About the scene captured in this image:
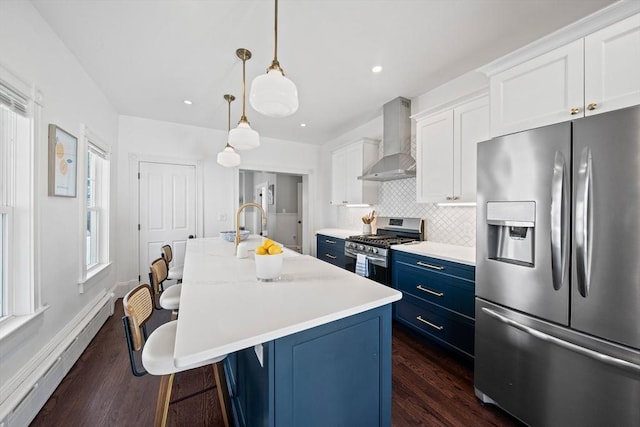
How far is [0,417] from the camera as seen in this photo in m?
1.28

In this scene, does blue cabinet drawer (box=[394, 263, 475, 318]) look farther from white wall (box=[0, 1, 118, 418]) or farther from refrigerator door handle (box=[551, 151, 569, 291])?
white wall (box=[0, 1, 118, 418])

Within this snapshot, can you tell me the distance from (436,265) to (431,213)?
3.27 ft

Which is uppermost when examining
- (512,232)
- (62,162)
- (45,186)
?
(62,162)

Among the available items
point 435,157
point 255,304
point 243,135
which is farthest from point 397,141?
point 255,304

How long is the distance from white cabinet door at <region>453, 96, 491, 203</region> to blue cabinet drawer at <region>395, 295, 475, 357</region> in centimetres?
108

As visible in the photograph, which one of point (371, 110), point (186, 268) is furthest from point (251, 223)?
point (186, 268)

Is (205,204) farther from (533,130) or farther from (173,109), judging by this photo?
(533,130)

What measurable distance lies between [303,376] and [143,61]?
3.02m

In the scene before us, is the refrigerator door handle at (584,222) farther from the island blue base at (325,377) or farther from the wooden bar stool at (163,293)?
the wooden bar stool at (163,293)

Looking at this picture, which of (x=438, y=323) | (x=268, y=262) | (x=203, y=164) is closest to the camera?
(x=268, y=262)

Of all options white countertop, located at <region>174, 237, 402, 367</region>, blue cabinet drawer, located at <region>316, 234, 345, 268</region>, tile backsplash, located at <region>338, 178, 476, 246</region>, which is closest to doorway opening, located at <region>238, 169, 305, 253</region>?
blue cabinet drawer, located at <region>316, 234, 345, 268</region>

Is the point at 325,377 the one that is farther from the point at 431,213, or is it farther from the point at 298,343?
the point at 431,213

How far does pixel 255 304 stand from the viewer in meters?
1.07

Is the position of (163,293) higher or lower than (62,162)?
lower
